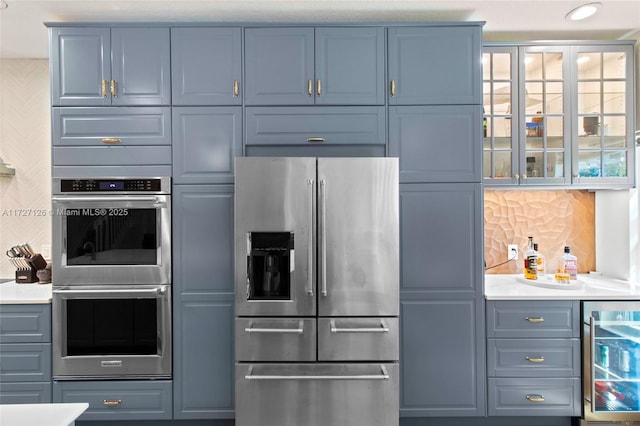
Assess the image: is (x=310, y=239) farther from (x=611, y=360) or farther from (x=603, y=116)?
(x=603, y=116)

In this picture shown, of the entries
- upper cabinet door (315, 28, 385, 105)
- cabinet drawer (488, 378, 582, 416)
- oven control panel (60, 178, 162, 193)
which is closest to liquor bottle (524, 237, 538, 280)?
cabinet drawer (488, 378, 582, 416)

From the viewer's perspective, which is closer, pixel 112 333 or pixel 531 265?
pixel 112 333

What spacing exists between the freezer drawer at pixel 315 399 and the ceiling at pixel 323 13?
2.11 metres

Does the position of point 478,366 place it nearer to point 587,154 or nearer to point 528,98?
point 587,154

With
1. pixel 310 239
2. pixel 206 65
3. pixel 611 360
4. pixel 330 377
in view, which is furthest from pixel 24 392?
pixel 611 360

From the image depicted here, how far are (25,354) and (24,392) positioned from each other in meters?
0.22

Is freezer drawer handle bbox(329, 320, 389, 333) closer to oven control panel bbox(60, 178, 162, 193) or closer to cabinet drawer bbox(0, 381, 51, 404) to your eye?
oven control panel bbox(60, 178, 162, 193)

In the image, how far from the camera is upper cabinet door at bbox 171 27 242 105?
2.36m

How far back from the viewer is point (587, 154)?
261cm

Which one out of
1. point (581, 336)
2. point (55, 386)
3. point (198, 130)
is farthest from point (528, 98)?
point (55, 386)

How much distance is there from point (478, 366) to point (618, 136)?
1.77 m

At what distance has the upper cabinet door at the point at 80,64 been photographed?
2.35 metres

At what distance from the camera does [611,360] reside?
2.34 metres

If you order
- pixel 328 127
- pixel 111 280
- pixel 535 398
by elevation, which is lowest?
pixel 535 398
